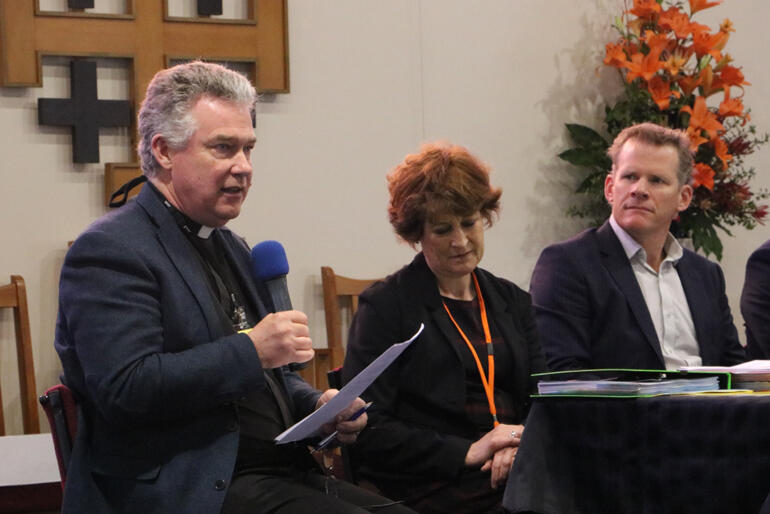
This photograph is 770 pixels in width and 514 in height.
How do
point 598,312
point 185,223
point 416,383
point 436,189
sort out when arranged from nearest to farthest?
point 185,223 → point 416,383 → point 436,189 → point 598,312

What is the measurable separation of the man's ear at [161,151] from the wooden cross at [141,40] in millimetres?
1618

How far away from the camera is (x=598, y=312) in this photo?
9.33 ft

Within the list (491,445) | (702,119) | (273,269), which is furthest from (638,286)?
(702,119)

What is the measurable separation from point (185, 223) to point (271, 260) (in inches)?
8.1

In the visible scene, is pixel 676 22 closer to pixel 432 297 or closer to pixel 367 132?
pixel 367 132

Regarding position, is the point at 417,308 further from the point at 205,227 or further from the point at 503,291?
the point at 205,227

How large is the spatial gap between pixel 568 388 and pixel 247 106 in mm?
854

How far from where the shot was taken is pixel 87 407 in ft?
6.20

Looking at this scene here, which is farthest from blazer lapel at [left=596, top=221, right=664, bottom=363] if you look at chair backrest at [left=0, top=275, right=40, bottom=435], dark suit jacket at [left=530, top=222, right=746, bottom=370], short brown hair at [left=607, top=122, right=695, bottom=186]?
chair backrest at [left=0, top=275, right=40, bottom=435]

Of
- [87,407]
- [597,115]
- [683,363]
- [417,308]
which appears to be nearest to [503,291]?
[417,308]

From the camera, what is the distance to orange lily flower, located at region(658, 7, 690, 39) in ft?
13.4

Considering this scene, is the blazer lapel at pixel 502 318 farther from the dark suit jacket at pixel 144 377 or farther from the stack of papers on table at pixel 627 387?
the dark suit jacket at pixel 144 377

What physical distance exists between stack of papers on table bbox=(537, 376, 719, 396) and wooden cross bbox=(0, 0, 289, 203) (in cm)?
217

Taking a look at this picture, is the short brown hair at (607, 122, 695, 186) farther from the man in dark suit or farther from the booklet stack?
the booklet stack
